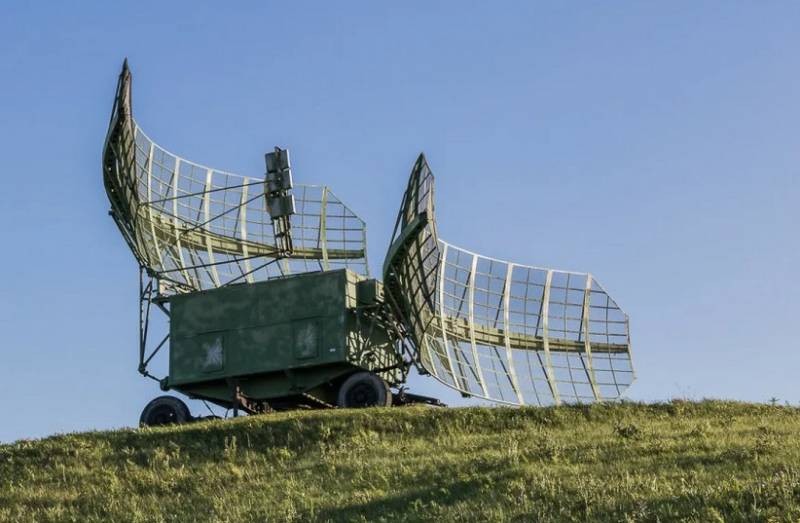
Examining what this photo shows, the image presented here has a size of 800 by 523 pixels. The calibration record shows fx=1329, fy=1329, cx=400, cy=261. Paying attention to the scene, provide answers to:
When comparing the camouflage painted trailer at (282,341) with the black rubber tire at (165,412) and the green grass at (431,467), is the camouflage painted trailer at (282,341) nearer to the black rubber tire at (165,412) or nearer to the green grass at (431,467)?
the black rubber tire at (165,412)

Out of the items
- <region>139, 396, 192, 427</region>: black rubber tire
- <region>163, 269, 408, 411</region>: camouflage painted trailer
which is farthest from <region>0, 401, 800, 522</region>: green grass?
<region>139, 396, 192, 427</region>: black rubber tire

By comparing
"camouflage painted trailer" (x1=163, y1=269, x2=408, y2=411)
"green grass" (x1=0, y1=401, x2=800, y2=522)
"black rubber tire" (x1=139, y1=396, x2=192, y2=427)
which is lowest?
"green grass" (x1=0, y1=401, x2=800, y2=522)

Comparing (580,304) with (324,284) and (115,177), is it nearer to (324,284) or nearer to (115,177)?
(324,284)

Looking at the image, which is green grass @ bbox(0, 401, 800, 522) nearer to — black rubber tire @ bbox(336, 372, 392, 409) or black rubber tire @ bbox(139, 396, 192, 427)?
black rubber tire @ bbox(336, 372, 392, 409)

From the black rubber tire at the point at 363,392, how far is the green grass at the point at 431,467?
3.51 metres

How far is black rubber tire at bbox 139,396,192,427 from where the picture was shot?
1590 inches

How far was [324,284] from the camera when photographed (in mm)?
39406

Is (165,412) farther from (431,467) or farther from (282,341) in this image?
(431,467)

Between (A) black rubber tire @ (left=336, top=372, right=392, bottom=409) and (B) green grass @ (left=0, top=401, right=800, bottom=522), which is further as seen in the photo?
(A) black rubber tire @ (left=336, top=372, right=392, bottom=409)

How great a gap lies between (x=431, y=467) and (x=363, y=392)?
459 inches

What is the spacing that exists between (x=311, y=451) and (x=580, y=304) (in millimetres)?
13968

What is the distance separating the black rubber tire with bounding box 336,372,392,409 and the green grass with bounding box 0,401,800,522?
3.51m

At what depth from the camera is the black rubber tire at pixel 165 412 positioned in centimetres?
4038

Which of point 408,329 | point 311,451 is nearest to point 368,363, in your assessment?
point 408,329
